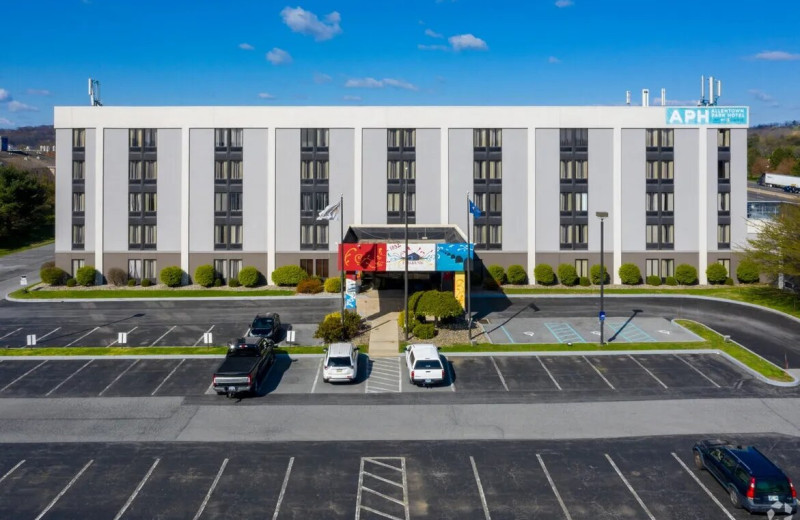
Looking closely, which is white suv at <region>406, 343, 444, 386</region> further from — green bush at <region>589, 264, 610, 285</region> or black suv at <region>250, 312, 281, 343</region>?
green bush at <region>589, 264, 610, 285</region>

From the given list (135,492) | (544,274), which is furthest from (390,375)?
(544,274)

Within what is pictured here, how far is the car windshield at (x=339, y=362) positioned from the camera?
A: 31.1 meters

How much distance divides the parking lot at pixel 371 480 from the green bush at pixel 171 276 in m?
33.8

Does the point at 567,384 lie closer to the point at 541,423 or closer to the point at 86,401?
the point at 541,423

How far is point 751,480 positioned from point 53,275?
55.9 metres

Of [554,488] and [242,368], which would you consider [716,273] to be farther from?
[242,368]

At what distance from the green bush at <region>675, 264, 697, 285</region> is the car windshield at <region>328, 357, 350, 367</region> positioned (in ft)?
126

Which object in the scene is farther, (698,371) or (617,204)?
(617,204)

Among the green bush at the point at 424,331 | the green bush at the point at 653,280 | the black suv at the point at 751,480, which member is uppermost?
the green bush at the point at 653,280

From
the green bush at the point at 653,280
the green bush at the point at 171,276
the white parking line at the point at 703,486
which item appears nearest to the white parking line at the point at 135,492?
the white parking line at the point at 703,486

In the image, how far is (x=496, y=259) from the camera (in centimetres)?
5897

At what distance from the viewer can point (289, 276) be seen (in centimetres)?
5684

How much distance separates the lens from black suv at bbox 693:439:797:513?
18406mm

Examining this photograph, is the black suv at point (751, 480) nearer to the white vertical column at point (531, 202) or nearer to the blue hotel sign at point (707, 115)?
the white vertical column at point (531, 202)
